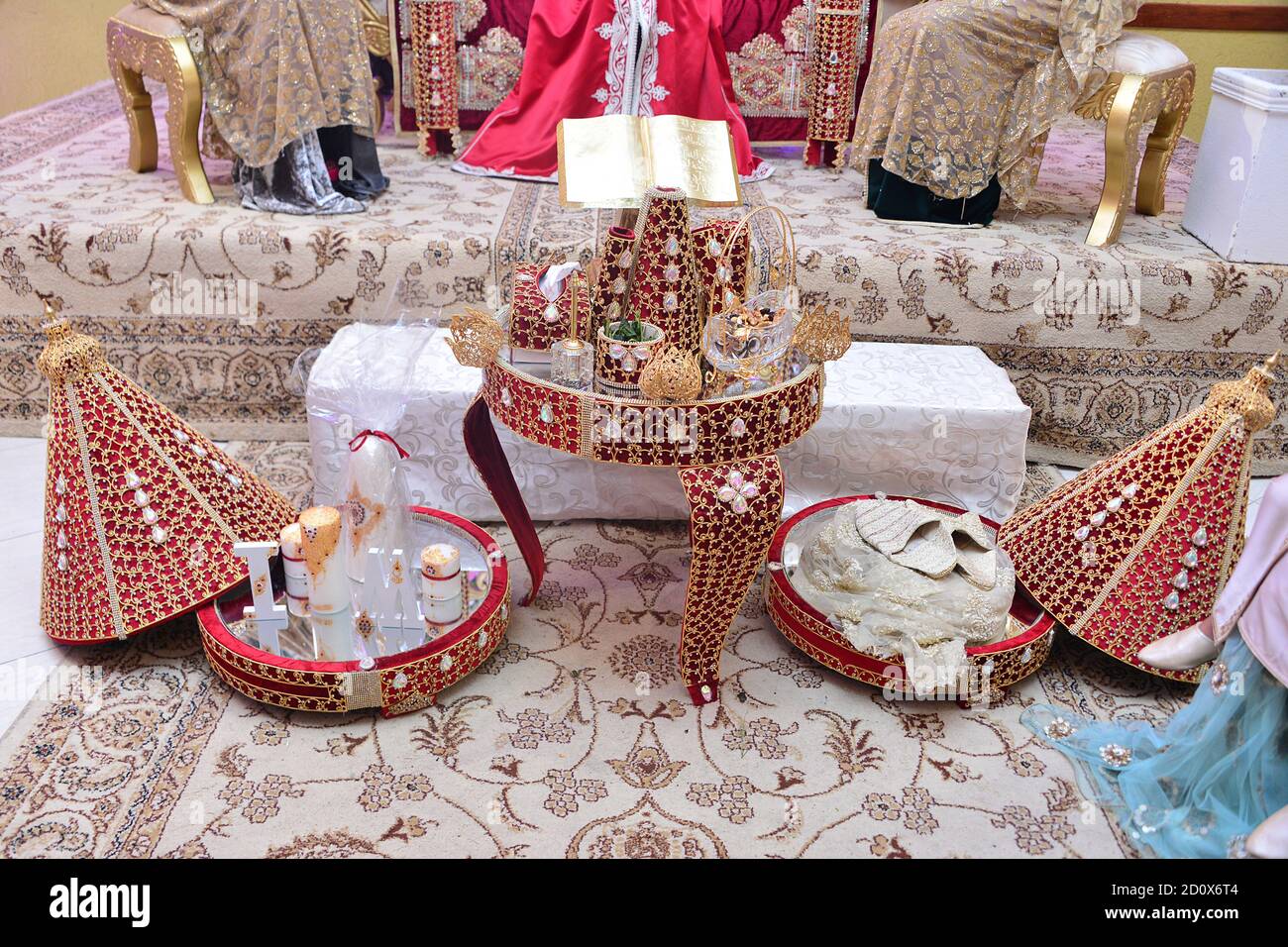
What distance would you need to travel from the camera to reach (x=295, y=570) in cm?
214

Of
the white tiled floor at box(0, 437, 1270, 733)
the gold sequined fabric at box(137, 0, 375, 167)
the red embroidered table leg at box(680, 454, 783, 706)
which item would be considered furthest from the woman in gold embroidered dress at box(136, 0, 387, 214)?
the red embroidered table leg at box(680, 454, 783, 706)

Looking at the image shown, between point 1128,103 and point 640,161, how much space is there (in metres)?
2.00

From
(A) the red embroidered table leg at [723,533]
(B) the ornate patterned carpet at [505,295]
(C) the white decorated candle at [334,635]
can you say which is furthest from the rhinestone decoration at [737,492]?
(B) the ornate patterned carpet at [505,295]

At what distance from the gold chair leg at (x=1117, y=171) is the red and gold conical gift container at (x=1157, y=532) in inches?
52.5

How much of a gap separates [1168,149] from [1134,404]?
3.35 ft

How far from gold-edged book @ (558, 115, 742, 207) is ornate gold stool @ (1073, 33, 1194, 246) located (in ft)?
5.90

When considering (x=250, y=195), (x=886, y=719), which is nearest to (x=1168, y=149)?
(x=886, y=719)

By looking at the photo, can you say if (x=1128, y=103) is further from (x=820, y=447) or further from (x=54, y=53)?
(x=54, y=53)

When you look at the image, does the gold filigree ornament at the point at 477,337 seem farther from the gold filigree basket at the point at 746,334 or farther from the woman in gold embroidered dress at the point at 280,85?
the woman in gold embroidered dress at the point at 280,85

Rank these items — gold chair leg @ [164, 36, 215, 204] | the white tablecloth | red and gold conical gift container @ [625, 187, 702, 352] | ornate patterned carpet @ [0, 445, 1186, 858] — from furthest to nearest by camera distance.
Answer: gold chair leg @ [164, 36, 215, 204] < the white tablecloth < red and gold conical gift container @ [625, 187, 702, 352] < ornate patterned carpet @ [0, 445, 1186, 858]

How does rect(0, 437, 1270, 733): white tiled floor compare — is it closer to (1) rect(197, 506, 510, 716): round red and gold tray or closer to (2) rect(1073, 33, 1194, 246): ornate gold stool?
(1) rect(197, 506, 510, 716): round red and gold tray

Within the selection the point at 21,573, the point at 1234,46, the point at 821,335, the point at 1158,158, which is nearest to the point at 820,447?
the point at 821,335

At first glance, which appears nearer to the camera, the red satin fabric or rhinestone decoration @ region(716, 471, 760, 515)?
rhinestone decoration @ region(716, 471, 760, 515)

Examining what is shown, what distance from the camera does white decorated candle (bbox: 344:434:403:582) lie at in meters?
2.15
